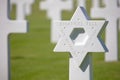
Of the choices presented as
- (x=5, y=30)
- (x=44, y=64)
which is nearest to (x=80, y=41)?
(x=5, y=30)

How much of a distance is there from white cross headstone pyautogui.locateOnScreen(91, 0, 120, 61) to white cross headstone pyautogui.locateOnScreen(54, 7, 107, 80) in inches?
101

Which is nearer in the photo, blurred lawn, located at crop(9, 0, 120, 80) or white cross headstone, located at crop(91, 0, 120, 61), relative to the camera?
blurred lawn, located at crop(9, 0, 120, 80)

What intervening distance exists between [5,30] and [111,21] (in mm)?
2371

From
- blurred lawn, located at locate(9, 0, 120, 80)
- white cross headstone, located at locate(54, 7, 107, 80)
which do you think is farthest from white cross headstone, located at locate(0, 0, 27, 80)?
white cross headstone, located at locate(54, 7, 107, 80)

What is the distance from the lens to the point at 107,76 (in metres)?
6.40

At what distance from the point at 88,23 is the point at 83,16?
0.11 metres

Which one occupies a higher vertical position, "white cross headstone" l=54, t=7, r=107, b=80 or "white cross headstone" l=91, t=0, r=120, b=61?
"white cross headstone" l=91, t=0, r=120, b=61

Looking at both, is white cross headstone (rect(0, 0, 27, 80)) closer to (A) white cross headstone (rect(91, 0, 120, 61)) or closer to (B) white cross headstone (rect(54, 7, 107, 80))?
(B) white cross headstone (rect(54, 7, 107, 80))

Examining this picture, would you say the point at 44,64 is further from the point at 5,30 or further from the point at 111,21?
the point at 5,30

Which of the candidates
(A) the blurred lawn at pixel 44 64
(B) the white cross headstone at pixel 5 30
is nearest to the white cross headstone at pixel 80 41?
(B) the white cross headstone at pixel 5 30

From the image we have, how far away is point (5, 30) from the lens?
232 inches

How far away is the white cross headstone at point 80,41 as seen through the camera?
16.0ft

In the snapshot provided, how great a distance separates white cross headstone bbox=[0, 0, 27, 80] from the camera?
5.89 metres

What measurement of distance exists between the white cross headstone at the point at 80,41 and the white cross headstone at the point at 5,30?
944mm
